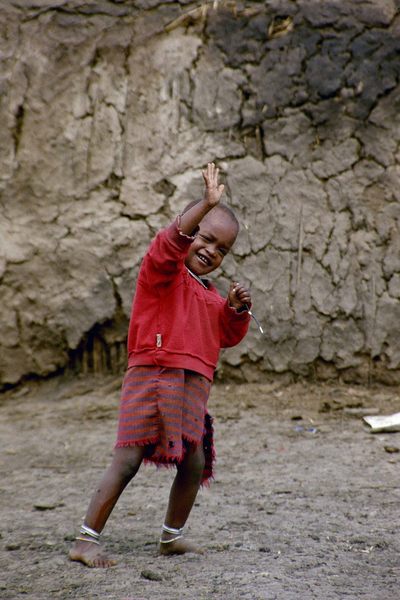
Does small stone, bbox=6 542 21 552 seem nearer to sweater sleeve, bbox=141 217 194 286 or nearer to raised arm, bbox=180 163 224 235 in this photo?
sweater sleeve, bbox=141 217 194 286

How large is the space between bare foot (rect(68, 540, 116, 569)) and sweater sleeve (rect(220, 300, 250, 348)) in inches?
31.2

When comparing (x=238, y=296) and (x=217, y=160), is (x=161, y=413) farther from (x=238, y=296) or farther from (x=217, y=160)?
(x=217, y=160)

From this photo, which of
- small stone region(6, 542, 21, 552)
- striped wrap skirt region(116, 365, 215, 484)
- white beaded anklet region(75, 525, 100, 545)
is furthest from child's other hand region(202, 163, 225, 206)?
small stone region(6, 542, 21, 552)

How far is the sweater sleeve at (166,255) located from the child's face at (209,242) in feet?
0.57

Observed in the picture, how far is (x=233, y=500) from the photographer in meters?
3.65

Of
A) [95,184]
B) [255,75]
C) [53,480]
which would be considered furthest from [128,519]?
[255,75]

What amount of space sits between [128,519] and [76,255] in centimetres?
208

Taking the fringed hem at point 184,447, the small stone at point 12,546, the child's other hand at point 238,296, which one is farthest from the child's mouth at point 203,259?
the small stone at point 12,546

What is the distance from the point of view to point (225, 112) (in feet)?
16.8

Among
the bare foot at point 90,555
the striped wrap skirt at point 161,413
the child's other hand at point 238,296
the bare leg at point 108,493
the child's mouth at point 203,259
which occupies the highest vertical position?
the child's mouth at point 203,259

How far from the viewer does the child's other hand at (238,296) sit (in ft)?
9.49

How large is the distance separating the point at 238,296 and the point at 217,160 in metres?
2.36

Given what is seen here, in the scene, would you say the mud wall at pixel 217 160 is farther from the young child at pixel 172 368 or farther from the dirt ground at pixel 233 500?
the young child at pixel 172 368

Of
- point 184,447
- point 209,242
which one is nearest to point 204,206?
point 209,242
